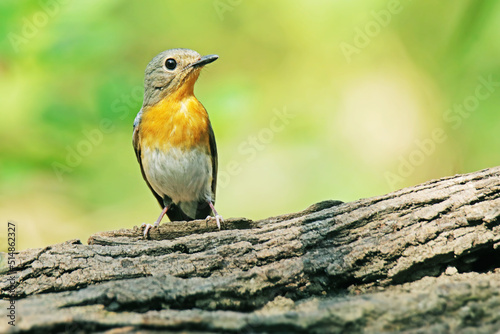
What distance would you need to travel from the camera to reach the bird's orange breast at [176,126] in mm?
5070

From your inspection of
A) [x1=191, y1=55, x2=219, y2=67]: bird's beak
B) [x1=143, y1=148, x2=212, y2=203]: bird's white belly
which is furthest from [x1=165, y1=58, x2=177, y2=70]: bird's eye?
[x1=143, y1=148, x2=212, y2=203]: bird's white belly

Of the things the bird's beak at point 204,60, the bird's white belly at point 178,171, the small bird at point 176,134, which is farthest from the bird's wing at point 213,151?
the bird's beak at point 204,60

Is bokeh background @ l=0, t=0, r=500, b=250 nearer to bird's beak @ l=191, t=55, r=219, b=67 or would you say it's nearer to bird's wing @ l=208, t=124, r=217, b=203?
bird's wing @ l=208, t=124, r=217, b=203

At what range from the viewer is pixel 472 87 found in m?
5.29

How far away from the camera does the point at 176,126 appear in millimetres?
5070

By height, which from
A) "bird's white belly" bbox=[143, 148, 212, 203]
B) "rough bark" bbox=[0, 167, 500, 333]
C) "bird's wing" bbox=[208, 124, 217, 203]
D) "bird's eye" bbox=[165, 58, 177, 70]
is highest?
"bird's eye" bbox=[165, 58, 177, 70]

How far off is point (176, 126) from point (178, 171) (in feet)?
1.60

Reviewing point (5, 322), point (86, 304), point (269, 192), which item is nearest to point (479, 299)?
point (86, 304)

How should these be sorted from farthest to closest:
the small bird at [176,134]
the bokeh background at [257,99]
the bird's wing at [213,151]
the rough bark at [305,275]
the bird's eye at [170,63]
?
the bird's eye at [170,63] → the bird's wing at [213,151] → the small bird at [176,134] → the bokeh background at [257,99] → the rough bark at [305,275]

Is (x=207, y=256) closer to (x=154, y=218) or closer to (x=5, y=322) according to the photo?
(x=5, y=322)

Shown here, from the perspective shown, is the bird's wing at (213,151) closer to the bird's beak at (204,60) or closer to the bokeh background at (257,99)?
the bokeh background at (257,99)

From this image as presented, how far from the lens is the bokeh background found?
4980mm

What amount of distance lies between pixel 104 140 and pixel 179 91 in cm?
102

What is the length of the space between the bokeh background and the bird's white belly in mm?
441
